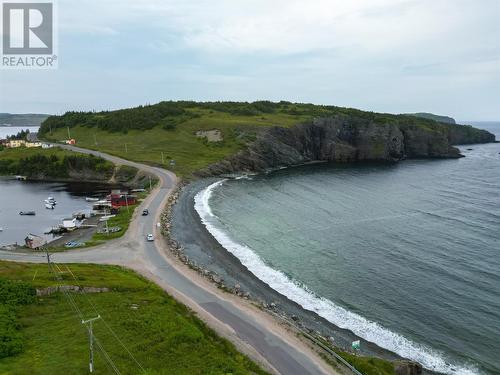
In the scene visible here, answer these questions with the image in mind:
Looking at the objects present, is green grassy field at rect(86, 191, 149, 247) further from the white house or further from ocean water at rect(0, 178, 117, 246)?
ocean water at rect(0, 178, 117, 246)

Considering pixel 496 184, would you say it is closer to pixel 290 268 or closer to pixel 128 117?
pixel 290 268

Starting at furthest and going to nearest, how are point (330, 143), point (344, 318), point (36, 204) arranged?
point (330, 143) → point (36, 204) → point (344, 318)

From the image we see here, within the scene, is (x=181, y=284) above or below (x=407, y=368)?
above

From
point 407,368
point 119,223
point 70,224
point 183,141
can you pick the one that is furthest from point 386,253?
point 183,141

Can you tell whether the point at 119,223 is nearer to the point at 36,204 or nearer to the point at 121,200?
the point at 121,200

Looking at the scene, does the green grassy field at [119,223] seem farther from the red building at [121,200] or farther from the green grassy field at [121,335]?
the green grassy field at [121,335]

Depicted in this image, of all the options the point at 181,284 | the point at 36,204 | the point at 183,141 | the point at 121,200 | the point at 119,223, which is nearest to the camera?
the point at 181,284

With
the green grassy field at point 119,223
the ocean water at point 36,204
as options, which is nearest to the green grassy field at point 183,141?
the ocean water at point 36,204
